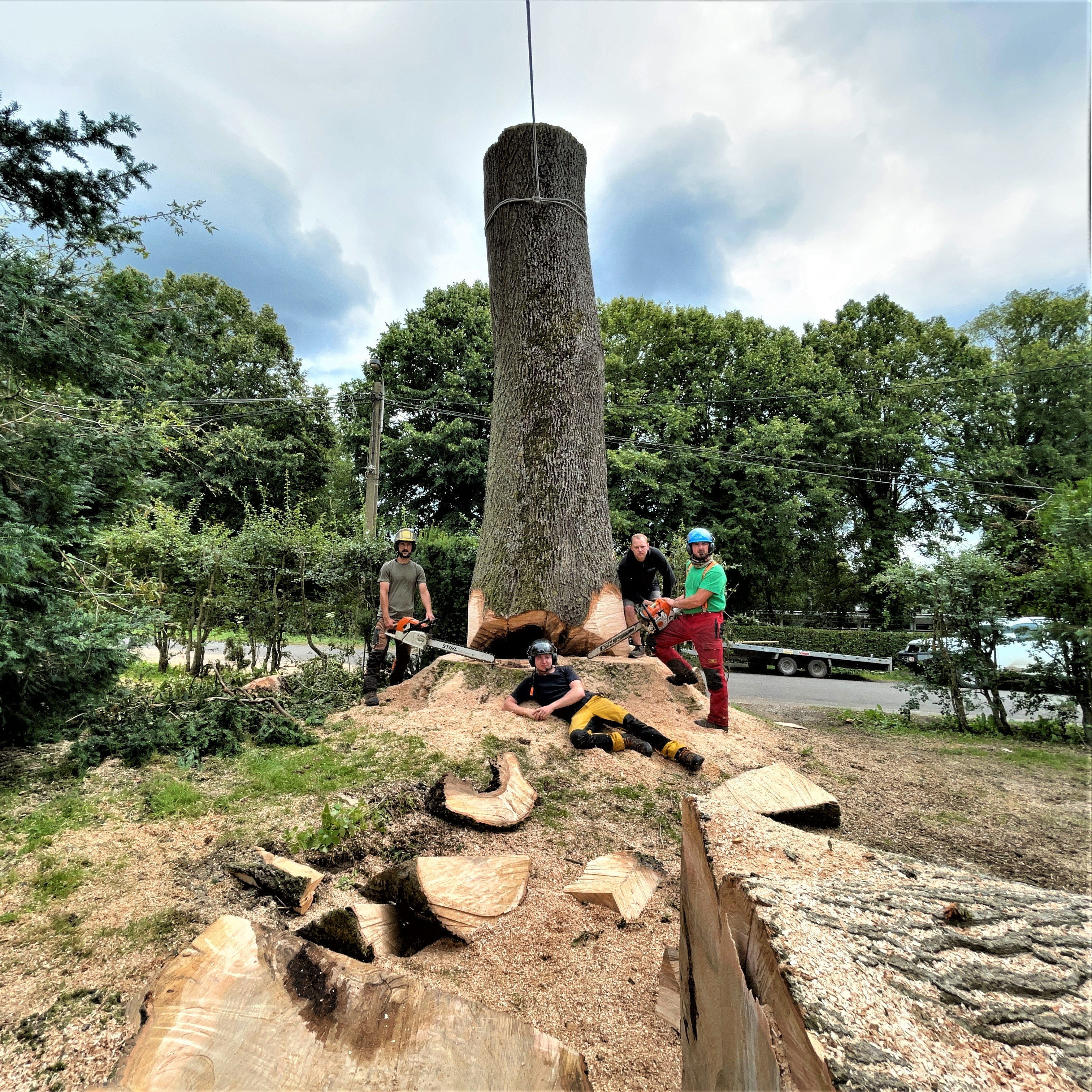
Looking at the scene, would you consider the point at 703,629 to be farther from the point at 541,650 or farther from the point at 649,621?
the point at 541,650

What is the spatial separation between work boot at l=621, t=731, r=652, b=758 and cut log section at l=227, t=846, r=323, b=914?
2.02m

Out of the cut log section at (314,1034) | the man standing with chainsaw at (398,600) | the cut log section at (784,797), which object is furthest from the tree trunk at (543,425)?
the cut log section at (314,1034)

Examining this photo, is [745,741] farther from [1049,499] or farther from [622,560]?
[1049,499]

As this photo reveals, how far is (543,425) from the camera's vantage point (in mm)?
5027

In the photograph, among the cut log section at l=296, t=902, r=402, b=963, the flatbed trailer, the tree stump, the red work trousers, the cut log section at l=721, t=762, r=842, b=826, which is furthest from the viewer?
the flatbed trailer

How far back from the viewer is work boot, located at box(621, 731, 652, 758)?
141 inches

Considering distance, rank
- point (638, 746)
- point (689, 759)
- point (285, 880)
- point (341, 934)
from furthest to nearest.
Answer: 1. point (638, 746)
2. point (689, 759)
3. point (285, 880)
4. point (341, 934)

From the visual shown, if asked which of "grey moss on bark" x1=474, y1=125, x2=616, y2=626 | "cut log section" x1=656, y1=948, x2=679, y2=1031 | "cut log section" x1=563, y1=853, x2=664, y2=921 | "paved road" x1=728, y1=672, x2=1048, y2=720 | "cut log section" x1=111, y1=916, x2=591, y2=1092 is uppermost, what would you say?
"grey moss on bark" x1=474, y1=125, x2=616, y2=626

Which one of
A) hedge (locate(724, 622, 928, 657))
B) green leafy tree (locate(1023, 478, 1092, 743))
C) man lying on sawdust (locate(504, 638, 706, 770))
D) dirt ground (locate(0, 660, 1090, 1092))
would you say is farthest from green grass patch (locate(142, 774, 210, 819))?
hedge (locate(724, 622, 928, 657))

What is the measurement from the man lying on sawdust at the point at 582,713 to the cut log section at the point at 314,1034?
2.39 metres

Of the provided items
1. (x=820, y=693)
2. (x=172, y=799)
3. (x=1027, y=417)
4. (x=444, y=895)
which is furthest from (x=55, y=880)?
(x=820, y=693)

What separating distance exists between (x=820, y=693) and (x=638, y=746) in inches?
344

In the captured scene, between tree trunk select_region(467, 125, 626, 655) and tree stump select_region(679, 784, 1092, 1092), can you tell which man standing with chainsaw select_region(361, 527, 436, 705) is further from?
tree stump select_region(679, 784, 1092, 1092)

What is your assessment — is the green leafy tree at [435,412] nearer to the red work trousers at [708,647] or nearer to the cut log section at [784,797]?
the red work trousers at [708,647]
